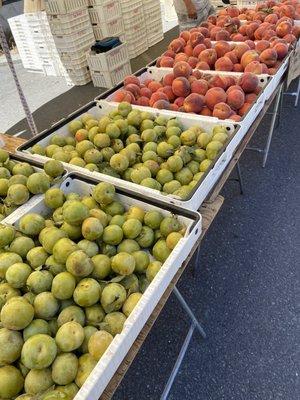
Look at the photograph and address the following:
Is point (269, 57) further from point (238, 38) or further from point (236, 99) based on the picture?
point (236, 99)

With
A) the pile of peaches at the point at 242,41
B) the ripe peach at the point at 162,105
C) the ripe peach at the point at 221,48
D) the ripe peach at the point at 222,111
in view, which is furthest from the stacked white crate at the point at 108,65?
the ripe peach at the point at 222,111

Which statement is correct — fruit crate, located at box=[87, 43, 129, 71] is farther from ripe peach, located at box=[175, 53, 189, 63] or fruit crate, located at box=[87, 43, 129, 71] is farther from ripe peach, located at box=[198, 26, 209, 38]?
ripe peach, located at box=[175, 53, 189, 63]

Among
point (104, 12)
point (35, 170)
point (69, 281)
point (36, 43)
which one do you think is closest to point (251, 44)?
point (35, 170)

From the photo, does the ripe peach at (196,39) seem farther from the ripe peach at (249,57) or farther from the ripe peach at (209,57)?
the ripe peach at (249,57)

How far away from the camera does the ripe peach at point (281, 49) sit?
2424mm

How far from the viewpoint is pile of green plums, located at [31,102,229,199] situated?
1521 millimetres

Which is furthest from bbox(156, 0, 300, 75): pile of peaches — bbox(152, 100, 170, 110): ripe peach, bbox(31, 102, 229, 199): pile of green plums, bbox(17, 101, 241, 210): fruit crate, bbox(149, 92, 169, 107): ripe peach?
bbox(31, 102, 229, 199): pile of green plums

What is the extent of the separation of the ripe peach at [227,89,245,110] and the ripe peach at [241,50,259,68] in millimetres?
534

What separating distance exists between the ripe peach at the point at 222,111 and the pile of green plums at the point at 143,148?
18cm

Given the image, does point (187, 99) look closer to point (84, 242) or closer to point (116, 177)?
point (116, 177)

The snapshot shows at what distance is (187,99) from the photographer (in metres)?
2.00

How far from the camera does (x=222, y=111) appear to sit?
188 centimetres

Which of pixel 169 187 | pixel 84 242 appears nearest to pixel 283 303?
pixel 169 187

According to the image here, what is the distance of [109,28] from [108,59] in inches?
31.0
